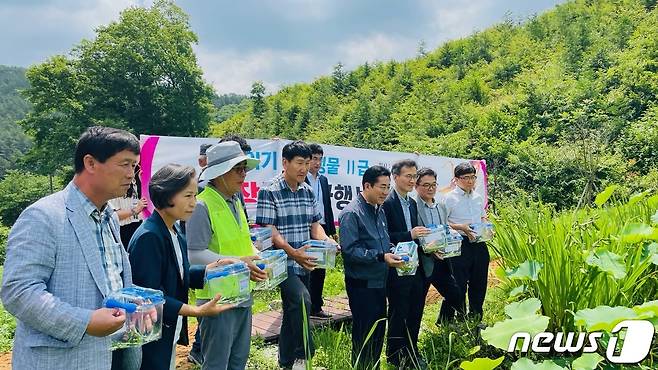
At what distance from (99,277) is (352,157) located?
495cm

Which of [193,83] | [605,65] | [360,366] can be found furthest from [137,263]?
[193,83]

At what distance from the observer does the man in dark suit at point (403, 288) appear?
312cm

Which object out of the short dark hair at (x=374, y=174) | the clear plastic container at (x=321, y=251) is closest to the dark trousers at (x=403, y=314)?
the clear plastic container at (x=321, y=251)

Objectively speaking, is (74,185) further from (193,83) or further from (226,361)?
(193,83)

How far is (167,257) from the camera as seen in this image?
6.10 ft

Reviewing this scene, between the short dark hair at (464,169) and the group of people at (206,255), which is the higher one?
the short dark hair at (464,169)

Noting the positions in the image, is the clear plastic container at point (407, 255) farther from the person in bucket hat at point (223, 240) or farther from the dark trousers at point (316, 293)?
the dark trousers at point (316, 293)

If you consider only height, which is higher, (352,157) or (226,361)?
(352,157)

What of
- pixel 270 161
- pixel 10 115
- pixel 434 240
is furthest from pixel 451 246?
pixel 10 115

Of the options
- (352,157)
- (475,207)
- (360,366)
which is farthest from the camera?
(352,157)

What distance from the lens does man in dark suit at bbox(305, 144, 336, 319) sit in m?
4.23

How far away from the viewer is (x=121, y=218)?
330 centimetres

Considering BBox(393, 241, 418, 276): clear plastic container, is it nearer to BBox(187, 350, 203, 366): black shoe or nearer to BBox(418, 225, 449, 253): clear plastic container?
BBox(418, 225, 449, 253): clear plastic container

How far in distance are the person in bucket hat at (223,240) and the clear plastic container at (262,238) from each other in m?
0.30
